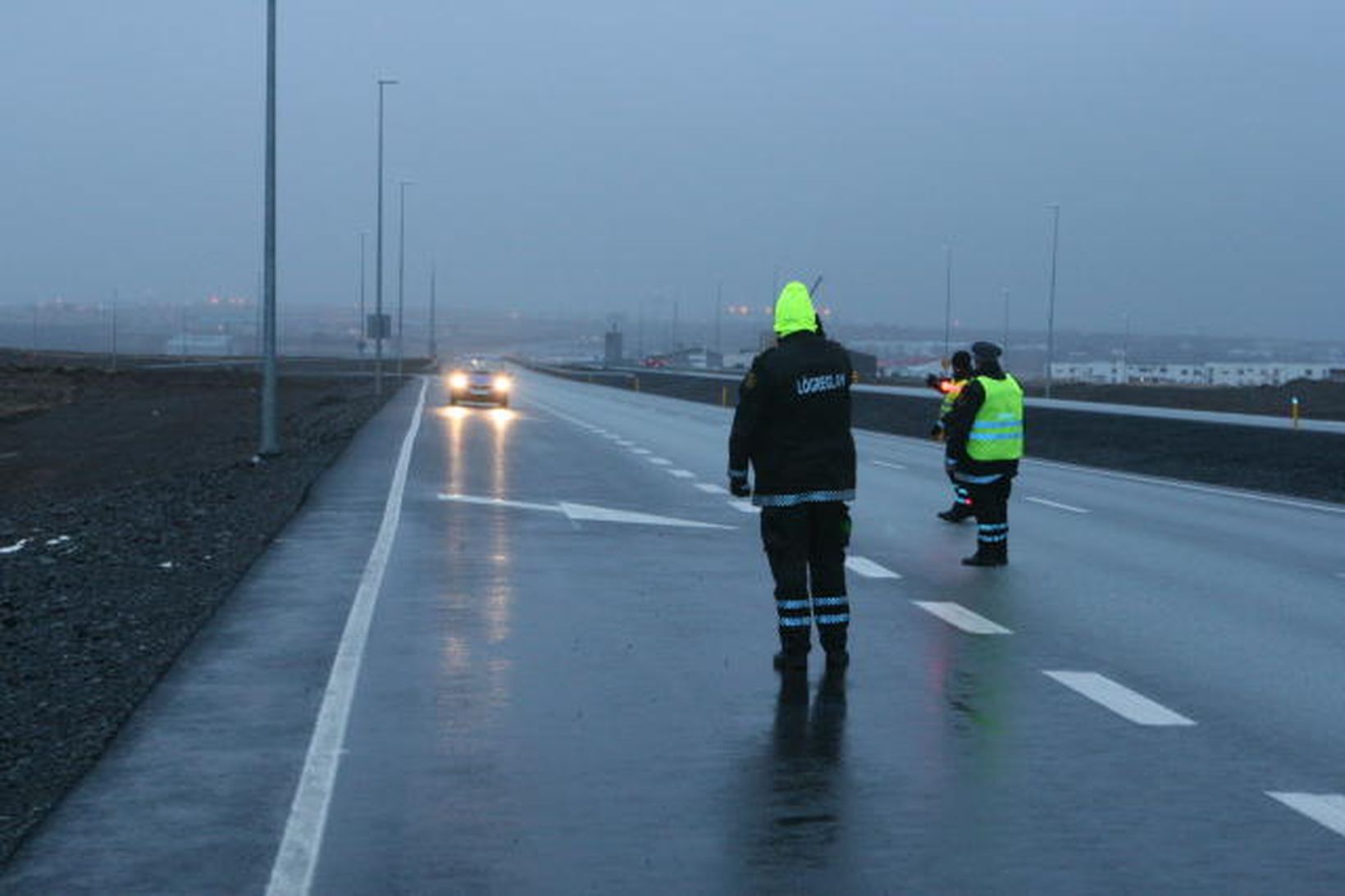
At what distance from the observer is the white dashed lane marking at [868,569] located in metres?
14.8

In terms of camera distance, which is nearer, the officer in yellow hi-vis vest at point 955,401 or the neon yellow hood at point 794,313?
the neon yellow hood at point 794,313

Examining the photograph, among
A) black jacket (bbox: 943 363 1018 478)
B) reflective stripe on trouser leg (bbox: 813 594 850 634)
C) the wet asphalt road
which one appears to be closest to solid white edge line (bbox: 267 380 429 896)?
the wet asphalt road

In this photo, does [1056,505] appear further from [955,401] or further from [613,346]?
[613,346]

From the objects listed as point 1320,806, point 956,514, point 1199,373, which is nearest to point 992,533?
point 956,514

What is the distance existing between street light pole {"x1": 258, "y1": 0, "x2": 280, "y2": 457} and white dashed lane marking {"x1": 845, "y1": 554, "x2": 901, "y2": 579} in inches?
618

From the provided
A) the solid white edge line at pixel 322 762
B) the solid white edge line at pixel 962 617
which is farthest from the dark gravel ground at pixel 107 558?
the solid white edge line at pixel 962 617

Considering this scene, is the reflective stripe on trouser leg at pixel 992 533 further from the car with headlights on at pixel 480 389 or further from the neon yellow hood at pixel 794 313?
the car with headlights on at pixel 480 389

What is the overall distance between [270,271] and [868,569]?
16.8 meters

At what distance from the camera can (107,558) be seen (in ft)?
58.1

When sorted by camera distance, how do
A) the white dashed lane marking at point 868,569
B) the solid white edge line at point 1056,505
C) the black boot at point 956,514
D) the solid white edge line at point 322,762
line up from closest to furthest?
the solid white edge line at point 322,762 → the white dashed lane marking at point 868,569 → the black boot at point 956,514 → the solid white edge line at point 1056,505

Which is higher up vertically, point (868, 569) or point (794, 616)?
point (794, 616)

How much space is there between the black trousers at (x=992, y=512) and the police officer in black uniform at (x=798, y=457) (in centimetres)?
536

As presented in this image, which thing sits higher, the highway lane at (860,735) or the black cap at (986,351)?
the black cap at (986,351)

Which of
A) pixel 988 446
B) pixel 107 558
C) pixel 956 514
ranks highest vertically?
pixel 988 446
